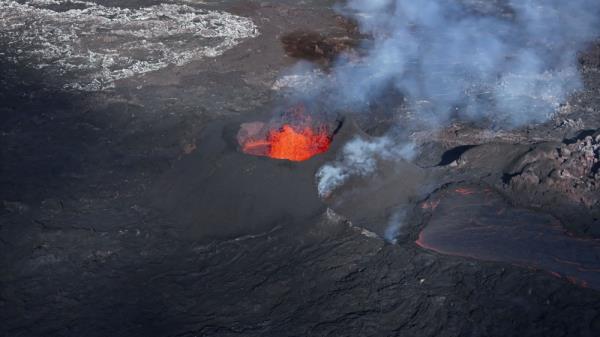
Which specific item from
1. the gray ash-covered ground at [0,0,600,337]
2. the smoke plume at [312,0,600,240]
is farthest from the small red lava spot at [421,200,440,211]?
the smoke plume at [312,0,600,240]

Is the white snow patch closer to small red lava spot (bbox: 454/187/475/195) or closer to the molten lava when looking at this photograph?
the molten lava

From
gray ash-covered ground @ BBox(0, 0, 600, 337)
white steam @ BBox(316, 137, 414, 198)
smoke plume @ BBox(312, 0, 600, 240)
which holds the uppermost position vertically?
smoke plume @ BBox(312, 0, 600, 240)

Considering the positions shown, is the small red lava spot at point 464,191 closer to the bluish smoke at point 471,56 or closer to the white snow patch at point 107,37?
the bluish smoke at point 471,56

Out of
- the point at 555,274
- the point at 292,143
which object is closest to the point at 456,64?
the point at 292,143

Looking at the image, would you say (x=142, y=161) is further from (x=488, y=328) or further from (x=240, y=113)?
(x=488, y=328)

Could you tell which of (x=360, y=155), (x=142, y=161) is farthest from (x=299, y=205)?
(x=142, y=161)

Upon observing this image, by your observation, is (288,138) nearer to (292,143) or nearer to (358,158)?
(292,143)
